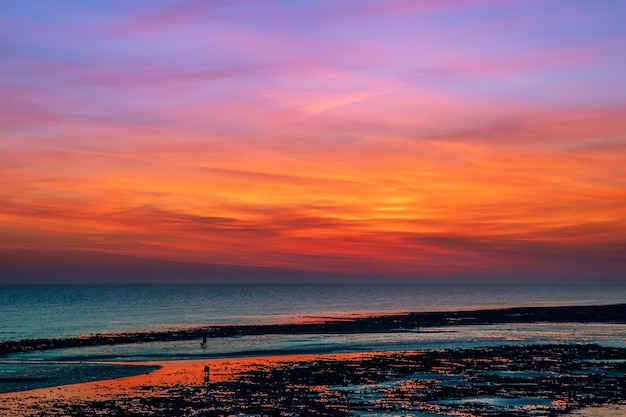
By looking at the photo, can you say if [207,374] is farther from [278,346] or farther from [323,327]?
[323,327]

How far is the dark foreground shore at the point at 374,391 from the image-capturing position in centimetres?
3534

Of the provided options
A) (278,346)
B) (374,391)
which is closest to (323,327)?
(278,346)

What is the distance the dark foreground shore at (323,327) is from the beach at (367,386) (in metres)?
20.4

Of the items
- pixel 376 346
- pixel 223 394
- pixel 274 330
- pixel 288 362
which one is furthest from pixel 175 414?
pixel 274 330

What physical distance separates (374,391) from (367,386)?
6.14 ft

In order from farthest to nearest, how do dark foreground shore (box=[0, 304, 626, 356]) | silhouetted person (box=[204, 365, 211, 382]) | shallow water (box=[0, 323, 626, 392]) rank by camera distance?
dark foreground shore (box=[0, 304, 626, 356]) < shallow water (box=[0, 323, 626, 392]) < silhouetted person (box=[204, 365, 211, 382])

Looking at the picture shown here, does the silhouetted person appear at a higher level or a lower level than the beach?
higher

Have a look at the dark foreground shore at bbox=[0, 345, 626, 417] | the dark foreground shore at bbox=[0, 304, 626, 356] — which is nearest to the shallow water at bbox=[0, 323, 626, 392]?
the dark foreground shore at bbox=[0, 304, 626, 356]

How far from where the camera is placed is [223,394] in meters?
40.2

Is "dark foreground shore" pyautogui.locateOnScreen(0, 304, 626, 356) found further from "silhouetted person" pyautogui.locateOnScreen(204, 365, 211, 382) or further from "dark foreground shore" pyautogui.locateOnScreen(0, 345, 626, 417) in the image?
"silhouetted person" pyautogui.locateOnScreen(204, 365, 211, 382)

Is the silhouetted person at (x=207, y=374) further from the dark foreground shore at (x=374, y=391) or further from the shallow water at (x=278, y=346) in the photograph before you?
the shallow water at (x=278, y=346)

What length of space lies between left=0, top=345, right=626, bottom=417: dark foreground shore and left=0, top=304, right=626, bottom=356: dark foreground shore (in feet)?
83.6

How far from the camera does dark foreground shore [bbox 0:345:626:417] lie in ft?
116

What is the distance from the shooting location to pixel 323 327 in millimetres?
92312
